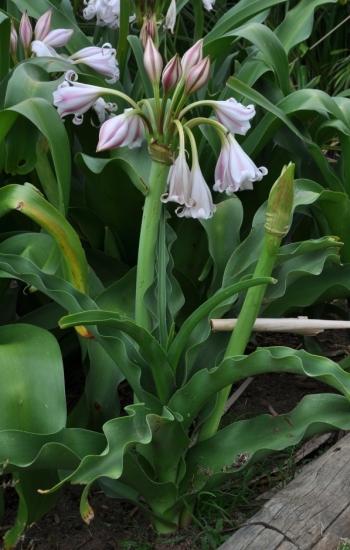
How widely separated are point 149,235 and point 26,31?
0.71 meters

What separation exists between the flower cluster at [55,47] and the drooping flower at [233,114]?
1.65ft

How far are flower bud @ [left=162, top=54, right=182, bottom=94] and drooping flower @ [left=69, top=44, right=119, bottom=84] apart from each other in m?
0.54

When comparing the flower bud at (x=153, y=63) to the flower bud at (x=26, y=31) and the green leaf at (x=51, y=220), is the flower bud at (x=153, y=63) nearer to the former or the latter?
the green leaf at (x=51, y=220)

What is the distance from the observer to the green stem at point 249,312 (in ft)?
5.14

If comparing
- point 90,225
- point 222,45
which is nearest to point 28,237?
point 90,225

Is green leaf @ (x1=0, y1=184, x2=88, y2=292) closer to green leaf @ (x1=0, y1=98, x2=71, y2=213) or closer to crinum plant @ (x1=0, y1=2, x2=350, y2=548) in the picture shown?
crinum plant @ (x1=0, y1=2, x2=350, y2=548)

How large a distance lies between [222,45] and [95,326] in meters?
0.93

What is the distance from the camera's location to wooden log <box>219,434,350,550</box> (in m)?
1.50

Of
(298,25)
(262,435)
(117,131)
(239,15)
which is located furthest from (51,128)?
(298,25)

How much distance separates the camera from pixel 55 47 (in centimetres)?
210

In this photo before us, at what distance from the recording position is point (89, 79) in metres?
1.96

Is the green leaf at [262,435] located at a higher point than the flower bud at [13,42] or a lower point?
lower

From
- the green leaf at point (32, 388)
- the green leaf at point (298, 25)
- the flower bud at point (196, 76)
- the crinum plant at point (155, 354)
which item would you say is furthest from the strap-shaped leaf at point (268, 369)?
the green leaf at point (298, 25)

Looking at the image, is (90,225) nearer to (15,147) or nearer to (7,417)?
(15,147)
